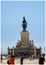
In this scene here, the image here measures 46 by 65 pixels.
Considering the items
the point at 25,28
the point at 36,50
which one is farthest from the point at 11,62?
the point at 25,28

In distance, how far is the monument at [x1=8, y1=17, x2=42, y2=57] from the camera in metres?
21.8

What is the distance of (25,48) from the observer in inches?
894

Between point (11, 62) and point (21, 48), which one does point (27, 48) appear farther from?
point (11, 62)

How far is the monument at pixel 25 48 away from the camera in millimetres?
21828

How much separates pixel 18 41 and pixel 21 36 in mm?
1387

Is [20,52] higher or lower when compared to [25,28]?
lower

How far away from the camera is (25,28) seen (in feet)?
76.1

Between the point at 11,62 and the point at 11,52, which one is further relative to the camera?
the point at 11,52

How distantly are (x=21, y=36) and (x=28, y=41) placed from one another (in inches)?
34.8

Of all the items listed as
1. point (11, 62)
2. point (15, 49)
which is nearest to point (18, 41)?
point (15, 49)

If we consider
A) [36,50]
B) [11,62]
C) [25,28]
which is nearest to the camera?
[11,62]

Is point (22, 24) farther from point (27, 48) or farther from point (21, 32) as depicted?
point (27, 48)

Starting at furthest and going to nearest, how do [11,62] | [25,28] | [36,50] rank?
[25,28] < [36,50] < [11,62]

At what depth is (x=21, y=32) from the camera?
76.3ft
